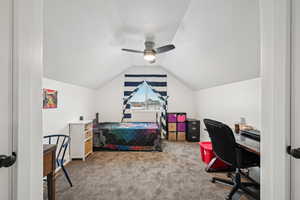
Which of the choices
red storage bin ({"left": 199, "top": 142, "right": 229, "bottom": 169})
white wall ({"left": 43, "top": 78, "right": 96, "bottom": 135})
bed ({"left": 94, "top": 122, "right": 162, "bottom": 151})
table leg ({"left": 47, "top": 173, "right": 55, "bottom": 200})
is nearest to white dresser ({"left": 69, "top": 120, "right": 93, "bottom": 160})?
white wall ({"left": 43, "top": 78, "right": 96, "bottom": 135})

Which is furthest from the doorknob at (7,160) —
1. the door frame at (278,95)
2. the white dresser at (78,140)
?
the white dresser at (78,140)

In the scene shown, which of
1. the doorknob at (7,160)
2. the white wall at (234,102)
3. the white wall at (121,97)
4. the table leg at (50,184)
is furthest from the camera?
the white wall at (121,97)

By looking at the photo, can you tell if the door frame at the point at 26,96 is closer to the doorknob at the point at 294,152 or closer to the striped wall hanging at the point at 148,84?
the doorknob at the point at 294,152

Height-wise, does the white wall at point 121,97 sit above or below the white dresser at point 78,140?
above

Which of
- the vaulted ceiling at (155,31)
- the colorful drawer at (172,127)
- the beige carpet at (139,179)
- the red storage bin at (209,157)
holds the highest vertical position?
the vaulted ceiling at (155,31)

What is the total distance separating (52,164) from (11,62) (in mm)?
1305

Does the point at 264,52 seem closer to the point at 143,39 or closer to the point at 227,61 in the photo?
the point at 227,61

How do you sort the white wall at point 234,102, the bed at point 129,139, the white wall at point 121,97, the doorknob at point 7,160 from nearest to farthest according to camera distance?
the doorknob at point 7,160
the white wall at point 234,102
the bed at point 129,139
the white wall at point 121,97

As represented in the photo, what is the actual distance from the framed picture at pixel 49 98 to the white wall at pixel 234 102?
3.55m

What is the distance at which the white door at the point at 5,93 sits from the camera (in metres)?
0.66

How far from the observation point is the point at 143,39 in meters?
2.72

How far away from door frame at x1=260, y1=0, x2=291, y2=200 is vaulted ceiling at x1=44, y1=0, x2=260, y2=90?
822 millimetres

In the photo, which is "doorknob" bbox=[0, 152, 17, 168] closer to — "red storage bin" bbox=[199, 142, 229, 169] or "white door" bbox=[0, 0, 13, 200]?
"white door" bbox=[0, 0, 13, 200]

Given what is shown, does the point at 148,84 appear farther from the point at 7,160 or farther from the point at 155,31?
the point at 7,160
